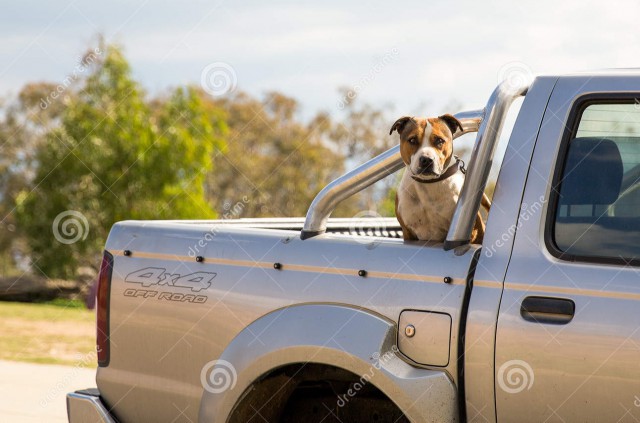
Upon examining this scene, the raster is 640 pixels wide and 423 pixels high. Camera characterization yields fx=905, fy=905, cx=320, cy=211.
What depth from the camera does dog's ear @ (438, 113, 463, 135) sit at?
12.6 feet

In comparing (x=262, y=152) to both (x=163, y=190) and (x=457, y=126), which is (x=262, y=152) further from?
(x=457, y=126)

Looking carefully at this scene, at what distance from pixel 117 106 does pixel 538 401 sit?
27131 mm

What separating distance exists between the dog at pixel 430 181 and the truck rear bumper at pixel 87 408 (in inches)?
57.0

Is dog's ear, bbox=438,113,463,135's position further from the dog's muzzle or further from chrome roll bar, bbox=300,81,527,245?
chrome roll bar, bbox=300,81,527,245

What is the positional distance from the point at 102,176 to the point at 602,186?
26.2 meters

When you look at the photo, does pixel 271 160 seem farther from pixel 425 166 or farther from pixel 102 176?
pixel 425 166

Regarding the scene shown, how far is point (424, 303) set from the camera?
310 centimetres

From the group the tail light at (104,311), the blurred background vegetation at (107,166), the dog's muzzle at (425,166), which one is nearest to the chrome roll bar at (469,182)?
the dog's muzzle at (425,166)

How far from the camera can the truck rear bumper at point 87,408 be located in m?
3.73

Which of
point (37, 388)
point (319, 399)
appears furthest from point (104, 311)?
point (37, 388)

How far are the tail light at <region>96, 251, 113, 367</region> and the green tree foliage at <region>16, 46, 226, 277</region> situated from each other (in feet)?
76.8

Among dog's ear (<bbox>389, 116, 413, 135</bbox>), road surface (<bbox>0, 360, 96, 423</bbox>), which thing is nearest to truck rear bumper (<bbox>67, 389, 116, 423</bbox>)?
dog's ear (<bbox>389, 116, 413, 135</bbox>)

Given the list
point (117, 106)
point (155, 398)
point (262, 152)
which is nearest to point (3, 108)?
point (262, 152)

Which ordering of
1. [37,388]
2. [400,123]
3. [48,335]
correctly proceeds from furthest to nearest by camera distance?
[48,335] → [37,388] → [400,123]
